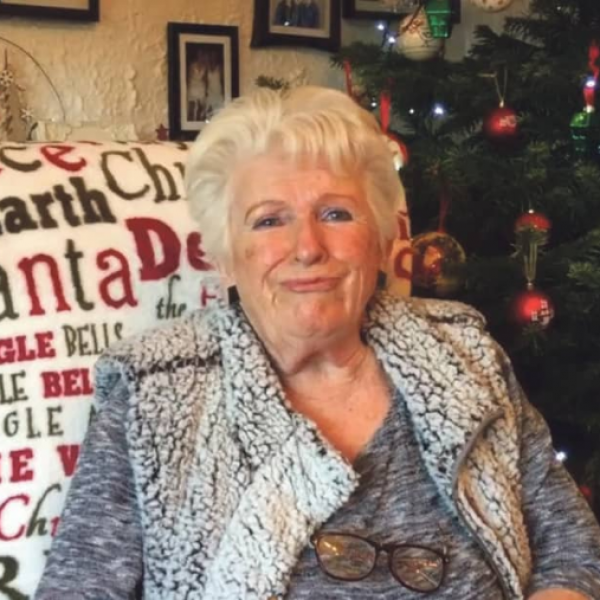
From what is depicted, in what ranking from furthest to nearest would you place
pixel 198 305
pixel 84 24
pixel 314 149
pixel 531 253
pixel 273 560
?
pixel 84 24 → pixel 531 253 → pixel 198 305 → pixel 314 149 → pixel 273 560

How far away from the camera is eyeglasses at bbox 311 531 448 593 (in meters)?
1.23

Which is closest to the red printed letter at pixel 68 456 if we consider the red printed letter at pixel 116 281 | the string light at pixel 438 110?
the red printed letter at pixel 116 281

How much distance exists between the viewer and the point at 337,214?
1.33 meters

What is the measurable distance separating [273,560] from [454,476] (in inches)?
10.0

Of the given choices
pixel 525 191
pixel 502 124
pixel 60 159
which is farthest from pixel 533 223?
pixel 60 159

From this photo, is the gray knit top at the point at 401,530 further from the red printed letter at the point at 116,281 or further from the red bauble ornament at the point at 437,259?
the red bauble ornament at the point at 437,259

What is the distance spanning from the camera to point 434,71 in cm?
210

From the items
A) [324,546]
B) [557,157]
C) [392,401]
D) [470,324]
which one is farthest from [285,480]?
[557,157]

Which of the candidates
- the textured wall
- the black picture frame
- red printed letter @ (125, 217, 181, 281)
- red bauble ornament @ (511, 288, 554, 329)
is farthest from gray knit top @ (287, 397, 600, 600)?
the black picture frame

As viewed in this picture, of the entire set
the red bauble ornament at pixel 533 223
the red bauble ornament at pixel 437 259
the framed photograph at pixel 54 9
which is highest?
the framed photograph at pixel 54 9

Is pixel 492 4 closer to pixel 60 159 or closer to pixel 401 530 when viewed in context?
pixel 60 159

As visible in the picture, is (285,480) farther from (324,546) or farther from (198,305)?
(198,305)

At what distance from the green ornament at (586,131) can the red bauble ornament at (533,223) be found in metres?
0.16

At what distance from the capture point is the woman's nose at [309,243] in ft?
4.19
